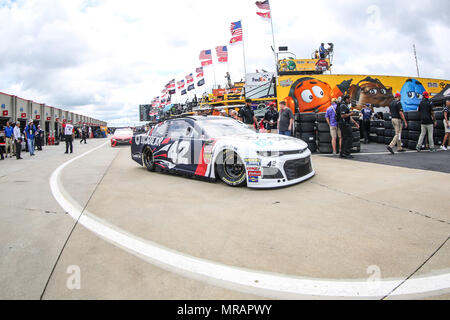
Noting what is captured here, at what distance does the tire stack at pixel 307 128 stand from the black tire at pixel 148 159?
4.99 metres

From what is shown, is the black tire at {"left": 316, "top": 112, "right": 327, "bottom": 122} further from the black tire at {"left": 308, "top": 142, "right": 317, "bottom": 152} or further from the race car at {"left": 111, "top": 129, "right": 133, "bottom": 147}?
the race car at {"left": 111, "top": 129, "right": 133, "bottom": 147}

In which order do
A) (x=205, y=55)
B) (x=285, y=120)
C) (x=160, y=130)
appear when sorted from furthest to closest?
(x=205, y=55), (x=285, y=120), (x=160, y=130)

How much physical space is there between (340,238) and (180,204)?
2.18 meters

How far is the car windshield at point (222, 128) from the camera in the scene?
5.53 m

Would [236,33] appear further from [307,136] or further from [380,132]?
[307,136]

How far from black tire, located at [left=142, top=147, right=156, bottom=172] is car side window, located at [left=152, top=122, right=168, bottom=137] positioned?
0.49 meters

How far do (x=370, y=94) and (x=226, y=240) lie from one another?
59.5 ft

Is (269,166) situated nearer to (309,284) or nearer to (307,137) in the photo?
(309,284)

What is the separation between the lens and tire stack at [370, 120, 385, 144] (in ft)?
40.6

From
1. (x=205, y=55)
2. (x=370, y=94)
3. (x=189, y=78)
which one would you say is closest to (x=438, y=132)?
(x=370, y=94)

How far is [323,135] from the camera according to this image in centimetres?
918

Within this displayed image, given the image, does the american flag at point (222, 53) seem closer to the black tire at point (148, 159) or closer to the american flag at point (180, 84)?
the american flag at point (180, 84)

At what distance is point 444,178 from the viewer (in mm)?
4852

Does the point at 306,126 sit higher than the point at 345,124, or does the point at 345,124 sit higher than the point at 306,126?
the point at 306,126
